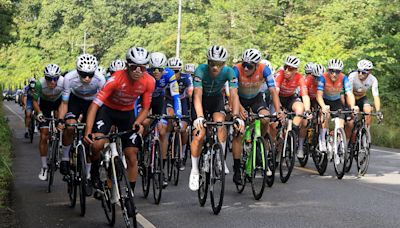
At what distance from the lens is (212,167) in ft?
26.8

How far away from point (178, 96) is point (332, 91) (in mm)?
3405

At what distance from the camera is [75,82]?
922cm

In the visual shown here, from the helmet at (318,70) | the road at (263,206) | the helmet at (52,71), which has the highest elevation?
the helmet at (318,70)

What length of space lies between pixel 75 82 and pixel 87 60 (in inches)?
35.7

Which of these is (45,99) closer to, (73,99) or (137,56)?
(73,99)

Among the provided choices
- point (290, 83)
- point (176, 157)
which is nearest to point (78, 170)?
point (176, 157)

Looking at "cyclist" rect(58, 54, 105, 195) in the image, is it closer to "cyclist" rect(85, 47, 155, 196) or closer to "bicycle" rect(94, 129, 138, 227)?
"cyclist" rect(85, 47, 155, 196)

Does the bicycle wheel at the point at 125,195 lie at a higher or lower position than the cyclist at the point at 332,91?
lower

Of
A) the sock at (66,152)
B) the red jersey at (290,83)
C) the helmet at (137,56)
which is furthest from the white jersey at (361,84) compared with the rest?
the helmet at (137,56)

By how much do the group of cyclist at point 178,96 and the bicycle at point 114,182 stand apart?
257mm

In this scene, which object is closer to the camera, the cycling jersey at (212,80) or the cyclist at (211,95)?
the cyclist at (211,95)

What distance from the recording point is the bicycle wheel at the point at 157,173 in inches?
347

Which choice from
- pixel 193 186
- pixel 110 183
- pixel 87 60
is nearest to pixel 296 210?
pixel 193 186

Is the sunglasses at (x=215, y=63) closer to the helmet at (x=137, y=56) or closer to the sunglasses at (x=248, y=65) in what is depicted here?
the sunglasses at (x=248, y=65)
